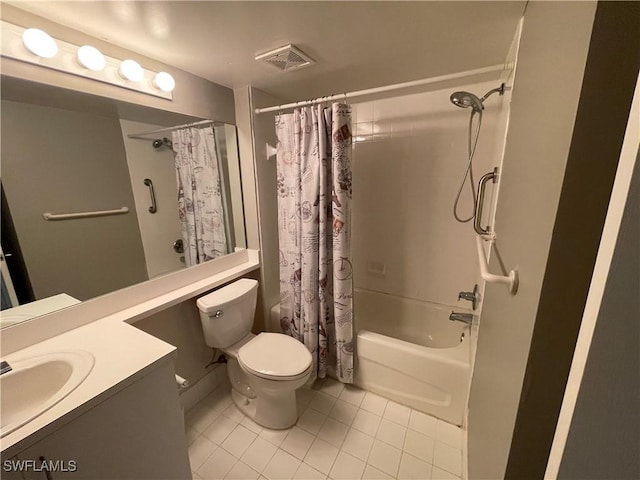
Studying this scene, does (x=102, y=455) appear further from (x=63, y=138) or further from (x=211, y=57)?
(x=211, y=57)

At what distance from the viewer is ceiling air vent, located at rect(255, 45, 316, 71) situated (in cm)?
124

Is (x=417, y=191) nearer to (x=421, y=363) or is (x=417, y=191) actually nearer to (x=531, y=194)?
(x=421, y=363)

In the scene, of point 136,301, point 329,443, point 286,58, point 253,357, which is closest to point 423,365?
point 329,443

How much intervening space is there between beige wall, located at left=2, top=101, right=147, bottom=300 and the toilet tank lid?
1.14 feet

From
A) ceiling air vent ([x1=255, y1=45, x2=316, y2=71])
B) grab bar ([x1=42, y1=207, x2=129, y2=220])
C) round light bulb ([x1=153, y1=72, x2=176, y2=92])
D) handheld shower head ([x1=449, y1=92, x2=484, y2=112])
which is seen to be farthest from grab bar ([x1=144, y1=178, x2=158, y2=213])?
handheld shower head ([x1=449, y1=92, x2=484, y2=112])

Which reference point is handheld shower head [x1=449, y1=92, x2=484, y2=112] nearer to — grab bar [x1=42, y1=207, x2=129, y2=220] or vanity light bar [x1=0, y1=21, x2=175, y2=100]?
vanity light bar [x1=0, y1=21, x2=175, y2=100]

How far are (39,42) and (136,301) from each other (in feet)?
3.67

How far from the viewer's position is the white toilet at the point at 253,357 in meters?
1.40

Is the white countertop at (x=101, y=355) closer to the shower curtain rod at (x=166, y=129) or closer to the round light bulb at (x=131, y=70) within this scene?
the shower curtain rod at (x=166, y=129)

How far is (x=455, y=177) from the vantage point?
1.88 metres

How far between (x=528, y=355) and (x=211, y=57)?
1.70 meters

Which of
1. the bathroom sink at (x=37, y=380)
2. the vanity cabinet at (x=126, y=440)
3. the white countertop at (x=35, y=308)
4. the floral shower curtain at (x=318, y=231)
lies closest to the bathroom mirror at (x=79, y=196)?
the white countertop at (x=35, y=308)

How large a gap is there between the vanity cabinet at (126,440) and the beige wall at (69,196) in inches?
23.4

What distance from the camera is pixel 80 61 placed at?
3.52ft
